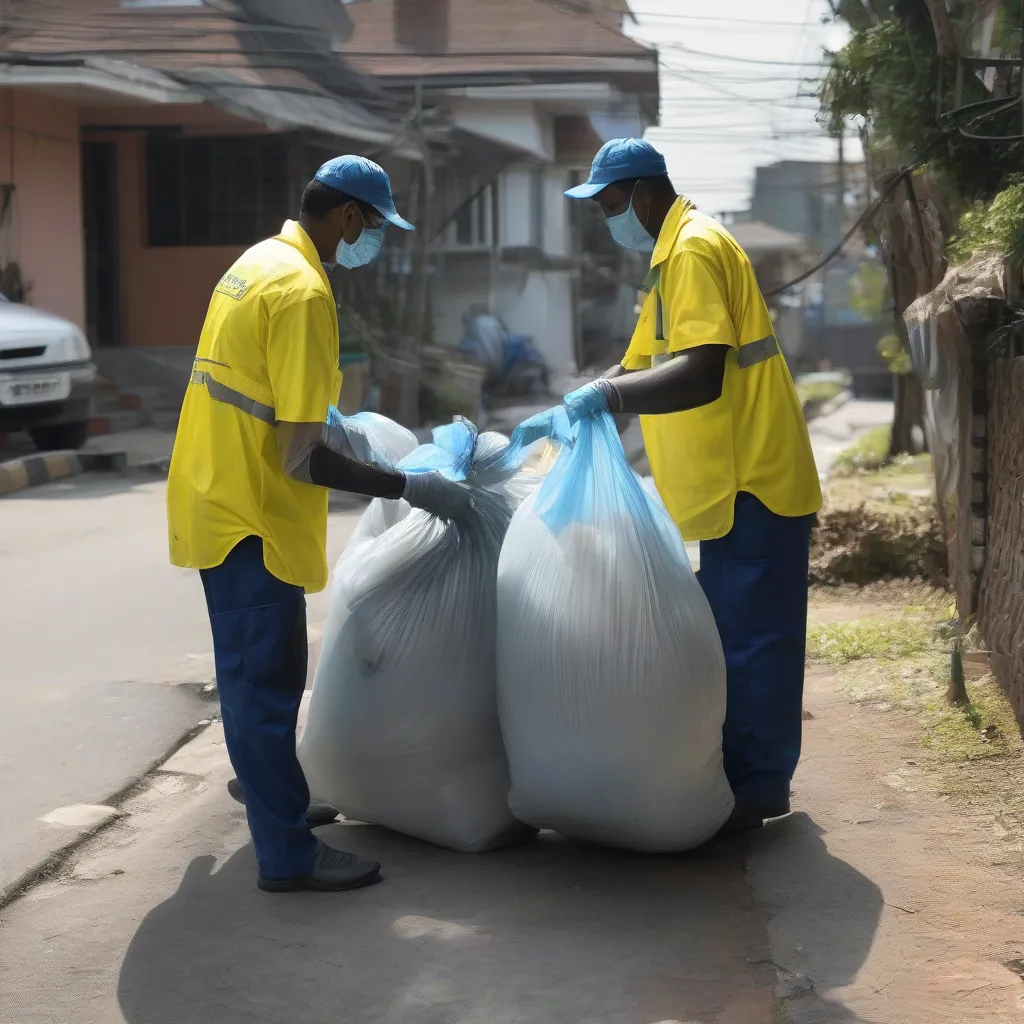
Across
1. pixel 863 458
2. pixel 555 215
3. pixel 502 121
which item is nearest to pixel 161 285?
pixel 502 121

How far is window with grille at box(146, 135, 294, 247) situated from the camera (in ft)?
52.9

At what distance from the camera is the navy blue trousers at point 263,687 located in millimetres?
2861

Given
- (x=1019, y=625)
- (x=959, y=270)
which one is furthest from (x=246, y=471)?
(x=959, y=270)

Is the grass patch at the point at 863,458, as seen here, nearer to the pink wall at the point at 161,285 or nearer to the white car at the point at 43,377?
the white car at the point at 43,377

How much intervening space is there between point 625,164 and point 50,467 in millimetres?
8240

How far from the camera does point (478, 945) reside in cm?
272

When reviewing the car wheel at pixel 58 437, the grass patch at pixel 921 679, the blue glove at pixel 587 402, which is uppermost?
the blue glove at pixel 587 402

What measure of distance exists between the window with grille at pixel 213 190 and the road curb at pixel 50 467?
227 inches

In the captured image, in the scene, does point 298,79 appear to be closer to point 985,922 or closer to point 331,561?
point 331,561

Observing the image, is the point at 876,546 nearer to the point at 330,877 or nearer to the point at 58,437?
the point at 330,877

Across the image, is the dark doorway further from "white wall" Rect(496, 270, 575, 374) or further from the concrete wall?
the concrete wall

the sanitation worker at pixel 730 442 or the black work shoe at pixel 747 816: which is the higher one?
the sanitation worker at pixel 730 442

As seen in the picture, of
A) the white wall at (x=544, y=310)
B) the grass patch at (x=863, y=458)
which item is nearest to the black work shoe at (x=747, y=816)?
the grass patch at (x=863, y=458)

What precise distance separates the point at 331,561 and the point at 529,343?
38.7ft
